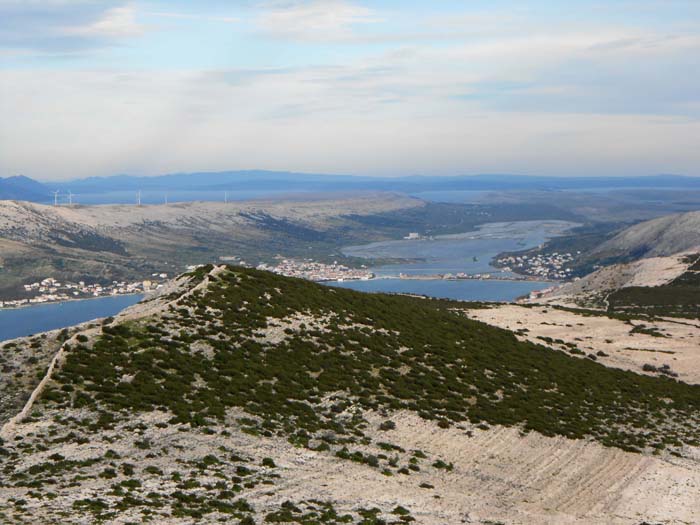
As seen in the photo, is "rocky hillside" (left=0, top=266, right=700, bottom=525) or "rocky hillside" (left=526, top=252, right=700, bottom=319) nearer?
"rocky hillside" (left=0, top=266, right=700, bottom=525)

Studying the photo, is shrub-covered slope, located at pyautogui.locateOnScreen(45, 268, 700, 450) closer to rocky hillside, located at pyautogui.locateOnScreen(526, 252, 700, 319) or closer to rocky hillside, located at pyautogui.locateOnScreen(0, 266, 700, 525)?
rocky hillside, located at pyautogui.locateOnScreen(0, 266, 700, 525)

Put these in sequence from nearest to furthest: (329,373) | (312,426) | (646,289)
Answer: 1. (312,426)
2. (329,373)
3. (646,289)

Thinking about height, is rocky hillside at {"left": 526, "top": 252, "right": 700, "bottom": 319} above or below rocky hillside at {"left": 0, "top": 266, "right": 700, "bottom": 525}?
below

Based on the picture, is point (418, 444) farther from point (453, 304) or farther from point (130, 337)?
point (453, 304)

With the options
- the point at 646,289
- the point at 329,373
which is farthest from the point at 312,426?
the point at 646,289

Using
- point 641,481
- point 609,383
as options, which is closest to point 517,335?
point 609,383

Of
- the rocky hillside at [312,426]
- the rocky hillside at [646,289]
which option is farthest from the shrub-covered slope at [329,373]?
the rocky hillside at [646,289]

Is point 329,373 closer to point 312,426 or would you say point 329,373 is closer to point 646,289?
point 312,426

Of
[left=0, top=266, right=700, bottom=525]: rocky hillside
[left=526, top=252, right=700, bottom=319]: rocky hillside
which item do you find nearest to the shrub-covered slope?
[left=0, top=266, right=700, bottom=525]: rocky hillside
